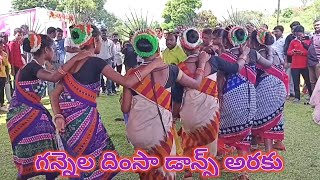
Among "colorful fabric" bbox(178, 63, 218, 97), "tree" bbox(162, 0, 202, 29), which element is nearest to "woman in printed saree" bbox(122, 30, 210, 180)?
"colorful fabric" bbox(178, 63, 218, 97)

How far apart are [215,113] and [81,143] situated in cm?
131

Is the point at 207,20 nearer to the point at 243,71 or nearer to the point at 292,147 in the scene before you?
the point at 292,147

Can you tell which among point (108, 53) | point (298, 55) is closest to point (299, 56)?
point (298, 55)

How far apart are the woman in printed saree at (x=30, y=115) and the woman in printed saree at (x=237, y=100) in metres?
1.71

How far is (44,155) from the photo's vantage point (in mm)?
3779

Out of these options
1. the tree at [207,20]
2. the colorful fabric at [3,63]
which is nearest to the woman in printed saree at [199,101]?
the tree at [207,20]

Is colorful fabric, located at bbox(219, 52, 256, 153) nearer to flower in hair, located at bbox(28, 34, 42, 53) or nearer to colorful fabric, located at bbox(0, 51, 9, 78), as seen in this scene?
flower in hair, located at bbox(28, 34, 42, 53)

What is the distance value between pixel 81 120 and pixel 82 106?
108mm

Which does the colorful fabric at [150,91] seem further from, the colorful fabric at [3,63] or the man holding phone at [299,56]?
the man holding phone at [299,56]

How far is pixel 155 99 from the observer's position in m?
3.18

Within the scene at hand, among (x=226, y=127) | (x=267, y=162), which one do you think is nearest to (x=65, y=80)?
(x=226, y=127)

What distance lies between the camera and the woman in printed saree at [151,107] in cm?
316

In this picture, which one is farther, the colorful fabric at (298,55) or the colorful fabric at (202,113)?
the colorful fabric at (298,55)

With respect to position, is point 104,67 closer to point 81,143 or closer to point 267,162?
point 81,143
